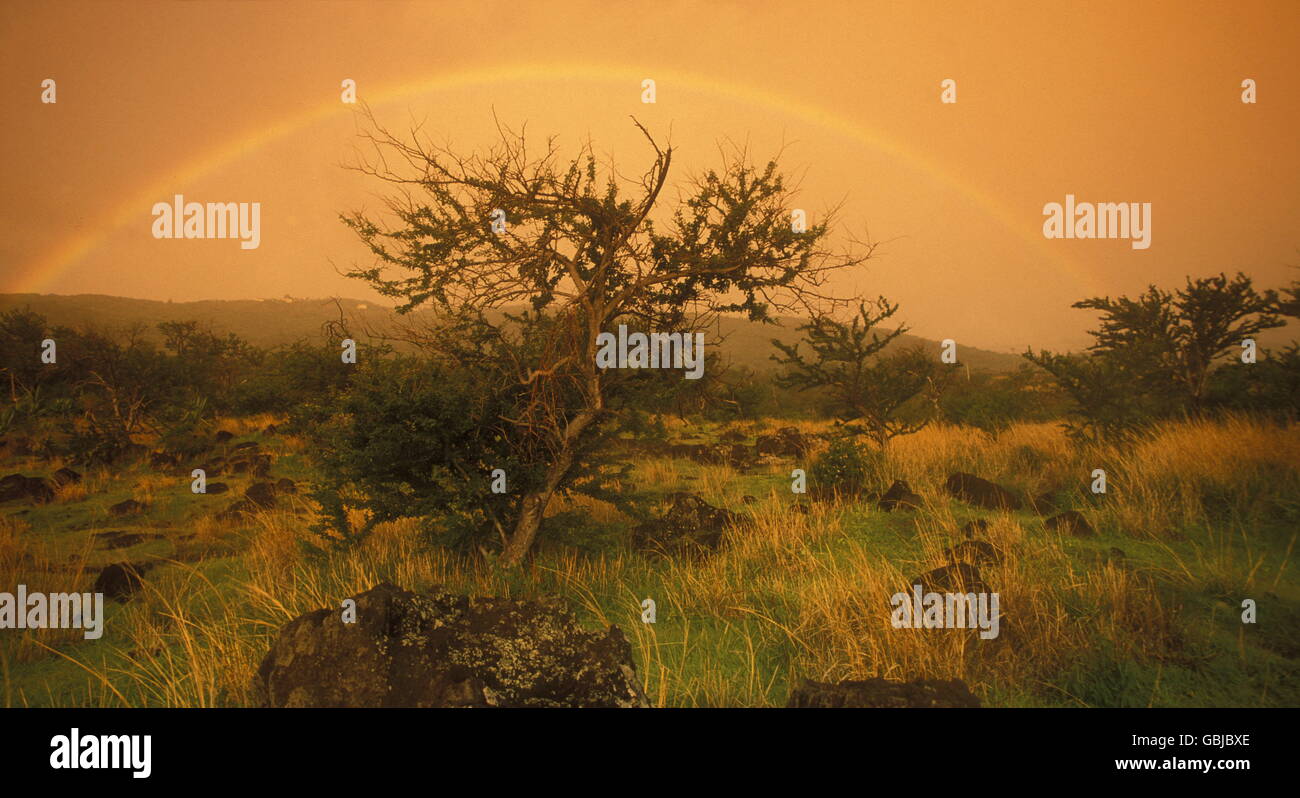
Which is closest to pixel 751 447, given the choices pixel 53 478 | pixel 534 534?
pixel 534 534

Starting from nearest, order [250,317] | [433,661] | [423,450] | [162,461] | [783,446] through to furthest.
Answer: [433,661], [423,450], [162,461], [783,446], [250,317]

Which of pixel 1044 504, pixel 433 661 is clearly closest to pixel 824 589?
pixel 433 661

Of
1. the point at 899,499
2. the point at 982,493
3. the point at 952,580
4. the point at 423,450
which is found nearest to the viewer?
the point at 952,580

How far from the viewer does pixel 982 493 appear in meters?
8.52

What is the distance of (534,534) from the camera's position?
5906 mm

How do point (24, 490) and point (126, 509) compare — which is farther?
point (24, 490)

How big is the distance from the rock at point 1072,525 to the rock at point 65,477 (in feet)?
57.2

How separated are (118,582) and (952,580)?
339 inches

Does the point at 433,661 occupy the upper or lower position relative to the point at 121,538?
upper

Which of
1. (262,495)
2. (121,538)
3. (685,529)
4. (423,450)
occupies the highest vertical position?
(423,450)

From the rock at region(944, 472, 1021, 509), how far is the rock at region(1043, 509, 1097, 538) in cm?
91

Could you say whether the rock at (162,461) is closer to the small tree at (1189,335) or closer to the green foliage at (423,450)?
the green foliage at (423,450)

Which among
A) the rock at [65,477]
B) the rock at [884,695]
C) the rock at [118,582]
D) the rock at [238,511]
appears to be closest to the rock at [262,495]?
the rock at [238,511]

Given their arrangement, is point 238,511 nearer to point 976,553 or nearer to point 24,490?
point 24,490
